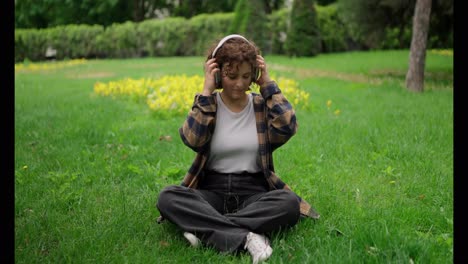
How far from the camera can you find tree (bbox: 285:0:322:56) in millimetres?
20359

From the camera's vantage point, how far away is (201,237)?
2727 millimetres

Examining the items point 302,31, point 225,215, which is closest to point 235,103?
point 225,215

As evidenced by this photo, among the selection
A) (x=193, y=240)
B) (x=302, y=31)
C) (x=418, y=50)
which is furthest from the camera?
(x=302, y=31)

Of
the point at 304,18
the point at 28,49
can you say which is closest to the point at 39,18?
the point at 28,49

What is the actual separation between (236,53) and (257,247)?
1122 millimetres

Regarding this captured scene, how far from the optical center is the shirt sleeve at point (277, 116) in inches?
114

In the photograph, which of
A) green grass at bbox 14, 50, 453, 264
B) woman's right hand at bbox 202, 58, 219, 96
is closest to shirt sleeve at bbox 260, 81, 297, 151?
woman's right hand at bbox 202, 58, 219, 96

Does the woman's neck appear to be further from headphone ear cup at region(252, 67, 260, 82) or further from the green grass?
the green grass

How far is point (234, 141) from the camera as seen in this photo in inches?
116

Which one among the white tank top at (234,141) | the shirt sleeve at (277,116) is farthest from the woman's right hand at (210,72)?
the shirt sleeve at (277,116)

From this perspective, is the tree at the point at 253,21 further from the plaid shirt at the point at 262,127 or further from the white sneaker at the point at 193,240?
the white sneaker at the point at 193,240

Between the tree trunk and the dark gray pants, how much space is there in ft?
23.9

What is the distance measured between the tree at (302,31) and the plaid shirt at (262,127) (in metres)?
17.9

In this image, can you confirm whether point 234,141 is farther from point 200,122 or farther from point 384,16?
point 384,16
